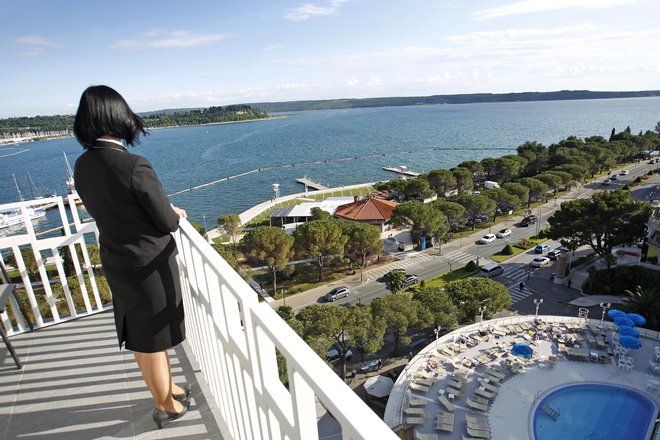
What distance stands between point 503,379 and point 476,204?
679 inches

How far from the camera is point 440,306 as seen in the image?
14.7 m

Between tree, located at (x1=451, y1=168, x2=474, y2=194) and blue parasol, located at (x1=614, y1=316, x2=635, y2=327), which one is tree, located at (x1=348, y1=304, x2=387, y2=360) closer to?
blue parasol, located at (x1=614, y1=316, x2=635, y2=327)

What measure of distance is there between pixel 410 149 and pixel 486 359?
71673 mm

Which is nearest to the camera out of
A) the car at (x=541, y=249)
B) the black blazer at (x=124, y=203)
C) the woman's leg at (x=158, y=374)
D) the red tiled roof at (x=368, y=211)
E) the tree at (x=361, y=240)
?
the black blazer at (x=124, y=203)

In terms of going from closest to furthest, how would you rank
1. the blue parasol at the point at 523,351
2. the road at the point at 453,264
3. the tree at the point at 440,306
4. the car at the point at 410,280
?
the blue parasol at the point at 523,351
the tree at the point at 440,306
the road at the point at 453,264
the car at the point at 410,280

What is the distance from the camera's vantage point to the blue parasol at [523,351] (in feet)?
41.8

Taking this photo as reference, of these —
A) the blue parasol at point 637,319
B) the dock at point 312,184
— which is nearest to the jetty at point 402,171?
the dock at point 312,184

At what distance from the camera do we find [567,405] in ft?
37.6

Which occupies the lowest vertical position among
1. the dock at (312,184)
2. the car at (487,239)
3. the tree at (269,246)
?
the dock at (312,184)

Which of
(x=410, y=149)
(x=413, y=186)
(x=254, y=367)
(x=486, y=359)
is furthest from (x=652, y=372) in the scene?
(x=410, y=149)

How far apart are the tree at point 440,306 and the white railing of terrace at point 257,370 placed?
13.1m

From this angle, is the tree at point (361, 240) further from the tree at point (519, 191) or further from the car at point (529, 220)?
the tree at point (519, 191)

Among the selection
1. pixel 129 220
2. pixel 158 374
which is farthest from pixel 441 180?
pixel 129 220

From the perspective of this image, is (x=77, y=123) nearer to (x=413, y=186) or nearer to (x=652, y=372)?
(x=652, y=372)
